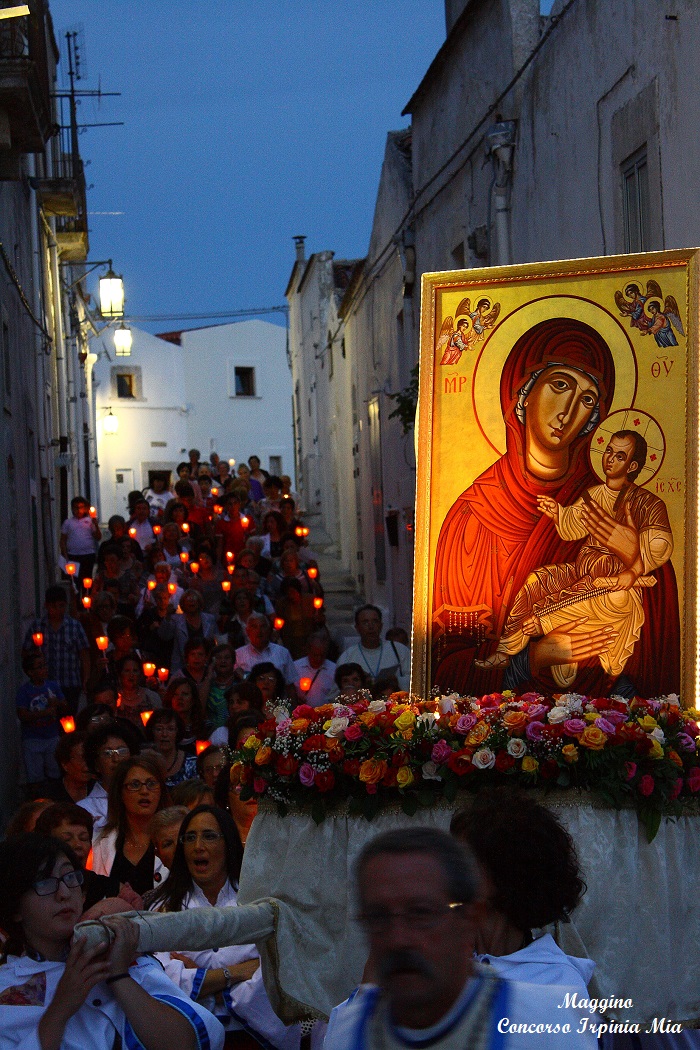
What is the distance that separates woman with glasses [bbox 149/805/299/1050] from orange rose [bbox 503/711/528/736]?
1217mm

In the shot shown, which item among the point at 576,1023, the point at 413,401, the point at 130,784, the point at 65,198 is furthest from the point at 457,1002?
the point at 65,198

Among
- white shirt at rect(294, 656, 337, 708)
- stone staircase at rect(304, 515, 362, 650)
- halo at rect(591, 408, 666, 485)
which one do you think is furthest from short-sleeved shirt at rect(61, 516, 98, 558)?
halo at rect(591, 408, 666, 485)

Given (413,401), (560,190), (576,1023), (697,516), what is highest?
(560,190)

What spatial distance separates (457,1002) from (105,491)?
39811 millimetres

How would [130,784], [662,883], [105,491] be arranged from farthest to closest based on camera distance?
[105,491] → [130,784] → [662,883]

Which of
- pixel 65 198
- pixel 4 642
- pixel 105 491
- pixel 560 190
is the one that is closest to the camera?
pixel 560 190

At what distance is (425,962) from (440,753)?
345 centimetres

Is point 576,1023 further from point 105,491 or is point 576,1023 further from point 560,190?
point 105,491

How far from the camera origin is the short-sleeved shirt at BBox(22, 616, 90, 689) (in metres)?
12.2

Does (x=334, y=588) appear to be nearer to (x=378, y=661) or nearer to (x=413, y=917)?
(x=378, y=661)

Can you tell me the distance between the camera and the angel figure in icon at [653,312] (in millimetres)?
7035

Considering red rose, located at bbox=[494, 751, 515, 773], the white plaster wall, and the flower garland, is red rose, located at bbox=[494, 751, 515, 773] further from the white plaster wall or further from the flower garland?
the white plaster wall

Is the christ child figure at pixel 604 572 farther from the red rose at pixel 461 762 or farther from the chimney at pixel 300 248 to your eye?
the chimney at pixel 300 248

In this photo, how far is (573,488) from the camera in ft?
23.3
